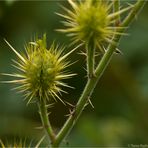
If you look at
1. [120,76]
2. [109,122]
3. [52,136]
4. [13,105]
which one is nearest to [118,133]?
[109,122]

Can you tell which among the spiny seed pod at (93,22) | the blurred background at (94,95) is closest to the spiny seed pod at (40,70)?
the spiny seed pod at (93,22)

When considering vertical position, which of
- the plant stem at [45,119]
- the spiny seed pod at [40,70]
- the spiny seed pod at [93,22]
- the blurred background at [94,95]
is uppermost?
the spiny seed pod at [93,22]

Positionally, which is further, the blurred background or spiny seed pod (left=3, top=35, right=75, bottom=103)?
the blurred background

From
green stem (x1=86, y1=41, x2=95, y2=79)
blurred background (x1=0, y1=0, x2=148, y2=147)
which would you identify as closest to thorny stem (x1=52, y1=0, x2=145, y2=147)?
green stem (x1=86, y1=41, x2=95, y2=79)

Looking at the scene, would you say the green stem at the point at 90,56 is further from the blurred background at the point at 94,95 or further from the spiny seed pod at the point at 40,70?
the blurred background at the point at 94,95

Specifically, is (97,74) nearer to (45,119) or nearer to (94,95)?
(45,119)

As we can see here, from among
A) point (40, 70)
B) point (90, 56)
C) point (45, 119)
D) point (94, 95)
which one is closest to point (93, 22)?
point (90, 56)

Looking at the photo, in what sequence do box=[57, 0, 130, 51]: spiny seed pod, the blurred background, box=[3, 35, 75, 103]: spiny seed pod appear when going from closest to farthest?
box=[57, 0, 130, 51]: spiny seed pod, box=[3, 35, 75, 103]: spiny seed pod, the blurred background

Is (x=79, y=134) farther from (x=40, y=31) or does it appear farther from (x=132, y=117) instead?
(x=40, y=31)

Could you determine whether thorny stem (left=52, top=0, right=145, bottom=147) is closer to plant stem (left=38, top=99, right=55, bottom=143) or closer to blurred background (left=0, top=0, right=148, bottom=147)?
plant stem (left=38, top=99, right=55, bottom=143)
